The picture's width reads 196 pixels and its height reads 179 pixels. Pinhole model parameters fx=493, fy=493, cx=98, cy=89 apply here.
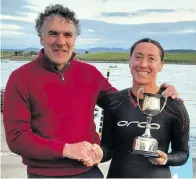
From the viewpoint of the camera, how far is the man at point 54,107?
2.84m

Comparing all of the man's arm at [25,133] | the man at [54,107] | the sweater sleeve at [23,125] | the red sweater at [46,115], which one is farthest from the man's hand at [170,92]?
the sweater sleeve at [23,125]

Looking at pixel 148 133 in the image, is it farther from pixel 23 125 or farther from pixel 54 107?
pixel 23 125

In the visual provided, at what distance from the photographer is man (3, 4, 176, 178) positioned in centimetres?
284

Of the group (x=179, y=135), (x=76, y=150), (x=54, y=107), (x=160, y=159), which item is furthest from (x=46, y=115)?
(x=179, y=135)

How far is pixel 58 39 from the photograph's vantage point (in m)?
3.02

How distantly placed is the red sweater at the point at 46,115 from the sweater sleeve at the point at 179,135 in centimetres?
52

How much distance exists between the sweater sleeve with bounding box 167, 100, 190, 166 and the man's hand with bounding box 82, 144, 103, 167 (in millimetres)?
423

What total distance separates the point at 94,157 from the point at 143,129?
1.18 feet

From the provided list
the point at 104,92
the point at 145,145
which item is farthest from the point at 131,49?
the point at 145,145

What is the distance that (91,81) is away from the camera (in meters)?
3.14

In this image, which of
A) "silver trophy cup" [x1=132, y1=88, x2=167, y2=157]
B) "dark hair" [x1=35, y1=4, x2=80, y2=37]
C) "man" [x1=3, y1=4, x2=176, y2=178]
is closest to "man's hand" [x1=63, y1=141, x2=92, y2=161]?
"man" [x1=3, y1=4, x2=176, y2=178]

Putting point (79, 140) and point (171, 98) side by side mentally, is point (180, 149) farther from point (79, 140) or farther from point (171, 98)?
point (79, 140)

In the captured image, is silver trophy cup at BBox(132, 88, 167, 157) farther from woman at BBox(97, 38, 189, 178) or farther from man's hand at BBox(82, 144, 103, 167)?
man's hand at BBox(82, 144, 103, 167)

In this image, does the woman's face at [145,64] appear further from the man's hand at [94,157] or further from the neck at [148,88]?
the man's hand at [94,157]
